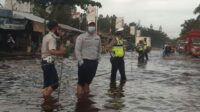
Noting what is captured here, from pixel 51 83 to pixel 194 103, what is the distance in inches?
128

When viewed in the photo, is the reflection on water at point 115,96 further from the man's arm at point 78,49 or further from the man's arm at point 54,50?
the man's arm at point 54,50

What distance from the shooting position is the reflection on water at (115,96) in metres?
10.6

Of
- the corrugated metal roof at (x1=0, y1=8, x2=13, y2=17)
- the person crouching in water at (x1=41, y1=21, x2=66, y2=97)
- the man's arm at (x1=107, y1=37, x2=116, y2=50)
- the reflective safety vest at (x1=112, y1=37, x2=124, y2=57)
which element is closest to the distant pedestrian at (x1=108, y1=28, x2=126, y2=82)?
the reflective safety vest at (x1=112, y1=37, x2=124, y2=57)

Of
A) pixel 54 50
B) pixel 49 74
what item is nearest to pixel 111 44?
pixel 49 74

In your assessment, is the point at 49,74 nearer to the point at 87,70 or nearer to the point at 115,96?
the point at 87,70

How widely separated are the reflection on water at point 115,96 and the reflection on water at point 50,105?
1.03 metres

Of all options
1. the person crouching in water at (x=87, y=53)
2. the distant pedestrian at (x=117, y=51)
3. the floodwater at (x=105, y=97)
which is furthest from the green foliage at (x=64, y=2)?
the person crouching in water at (x=87, y=53)

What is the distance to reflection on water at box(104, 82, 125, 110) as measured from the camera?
34.6 ft

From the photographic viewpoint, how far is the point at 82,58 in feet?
38.0

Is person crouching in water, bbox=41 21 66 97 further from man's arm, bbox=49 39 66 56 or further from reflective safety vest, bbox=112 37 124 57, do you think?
reflective safety vest, bbox=112 37 124 57

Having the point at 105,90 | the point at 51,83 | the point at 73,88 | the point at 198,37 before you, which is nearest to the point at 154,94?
the point at 105,90

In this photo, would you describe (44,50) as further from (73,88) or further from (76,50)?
(73,88)

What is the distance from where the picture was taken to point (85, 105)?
1053 cm

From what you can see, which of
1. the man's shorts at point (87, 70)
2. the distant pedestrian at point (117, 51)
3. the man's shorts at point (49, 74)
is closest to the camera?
the man's shorts at point (49, 74)
